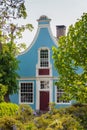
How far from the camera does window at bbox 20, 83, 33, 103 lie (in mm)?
40656

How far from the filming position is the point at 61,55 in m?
→ 22.0

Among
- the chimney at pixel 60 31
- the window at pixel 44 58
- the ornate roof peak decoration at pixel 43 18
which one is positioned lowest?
the window at pixel 44 58

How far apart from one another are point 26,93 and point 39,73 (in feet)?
6.95

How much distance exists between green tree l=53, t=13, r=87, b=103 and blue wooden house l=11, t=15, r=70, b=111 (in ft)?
59.2

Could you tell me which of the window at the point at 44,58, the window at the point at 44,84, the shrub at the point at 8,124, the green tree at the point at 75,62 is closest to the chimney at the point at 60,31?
the window at the point at 44,58

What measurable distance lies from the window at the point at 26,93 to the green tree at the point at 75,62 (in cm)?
1868

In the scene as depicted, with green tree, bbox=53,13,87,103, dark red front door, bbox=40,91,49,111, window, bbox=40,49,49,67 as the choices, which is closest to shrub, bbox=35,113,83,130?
green tree, bbox=53,13,87,103

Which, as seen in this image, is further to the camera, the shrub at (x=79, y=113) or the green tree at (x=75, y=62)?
the green tree at (x=75, y=62)

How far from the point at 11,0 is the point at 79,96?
11615 millimetres

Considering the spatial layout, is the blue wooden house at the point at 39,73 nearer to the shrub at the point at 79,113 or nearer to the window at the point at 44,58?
the window at the point at 44,58

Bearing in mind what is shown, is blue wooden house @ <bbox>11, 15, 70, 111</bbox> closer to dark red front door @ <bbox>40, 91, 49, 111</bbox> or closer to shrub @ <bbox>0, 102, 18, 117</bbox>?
dark red front door @ <bbox>40, 91, 49, 111</bbox>

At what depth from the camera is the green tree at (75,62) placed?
20641 mm

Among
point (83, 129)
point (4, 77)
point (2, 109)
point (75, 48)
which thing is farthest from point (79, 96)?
point (4, 77)

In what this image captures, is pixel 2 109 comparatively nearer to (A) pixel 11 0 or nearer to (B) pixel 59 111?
(B) pixel 59 111
